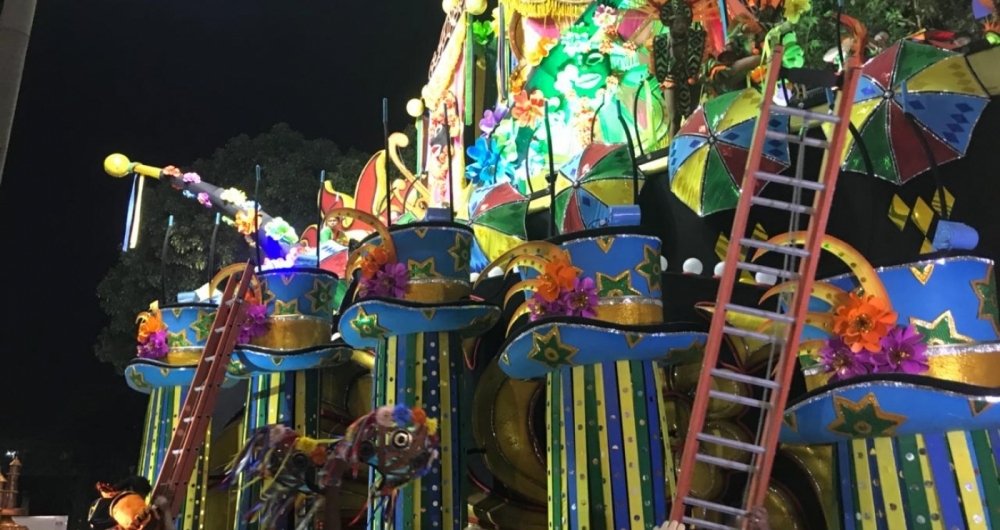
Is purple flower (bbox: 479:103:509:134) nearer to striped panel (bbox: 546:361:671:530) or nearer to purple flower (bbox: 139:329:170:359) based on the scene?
purple flower (bbox: 139:329:170:359)

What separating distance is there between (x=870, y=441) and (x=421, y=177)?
664cm

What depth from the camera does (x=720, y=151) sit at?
4.36m

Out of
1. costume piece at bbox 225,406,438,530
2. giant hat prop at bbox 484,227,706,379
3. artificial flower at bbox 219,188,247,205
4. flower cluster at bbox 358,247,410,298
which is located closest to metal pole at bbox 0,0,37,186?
costume piece at bbox 225,406,438,530

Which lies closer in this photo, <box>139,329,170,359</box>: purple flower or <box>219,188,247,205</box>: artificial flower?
<box>139,329,170,359</box>: purple flower

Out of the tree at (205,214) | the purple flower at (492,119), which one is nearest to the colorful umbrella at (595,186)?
the purple flower at (492,119)

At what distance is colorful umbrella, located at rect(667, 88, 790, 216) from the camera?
4.29 metres

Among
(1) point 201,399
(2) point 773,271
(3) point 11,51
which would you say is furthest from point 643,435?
(3) point 11,51

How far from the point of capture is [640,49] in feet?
24.1

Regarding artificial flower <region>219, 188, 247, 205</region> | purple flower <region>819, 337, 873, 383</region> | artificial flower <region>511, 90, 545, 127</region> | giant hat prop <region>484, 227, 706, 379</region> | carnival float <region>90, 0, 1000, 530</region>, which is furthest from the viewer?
artificial flower <region>219, 188, 247, 205</region>

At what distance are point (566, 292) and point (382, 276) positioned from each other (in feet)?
4.61

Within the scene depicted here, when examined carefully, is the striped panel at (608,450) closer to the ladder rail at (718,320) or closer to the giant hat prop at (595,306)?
the giant hat prop at (595,306)

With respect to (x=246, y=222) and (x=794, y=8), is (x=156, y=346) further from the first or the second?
(x=794, y=8)

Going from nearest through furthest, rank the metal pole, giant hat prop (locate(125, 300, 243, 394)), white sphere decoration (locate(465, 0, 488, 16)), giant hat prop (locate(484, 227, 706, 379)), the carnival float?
the carnival float, the metal pole, giant hat prop (locate(484, 227, 706, 379)), giant hat prop (locate(125, 300, 243, 394)), white sphere decoration (locate(465, 0, 488, 16))

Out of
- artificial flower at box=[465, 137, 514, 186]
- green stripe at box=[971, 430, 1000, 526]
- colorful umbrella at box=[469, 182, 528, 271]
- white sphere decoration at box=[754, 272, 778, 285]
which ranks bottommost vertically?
green stripe at box=[971, 430, 1000, 526]
